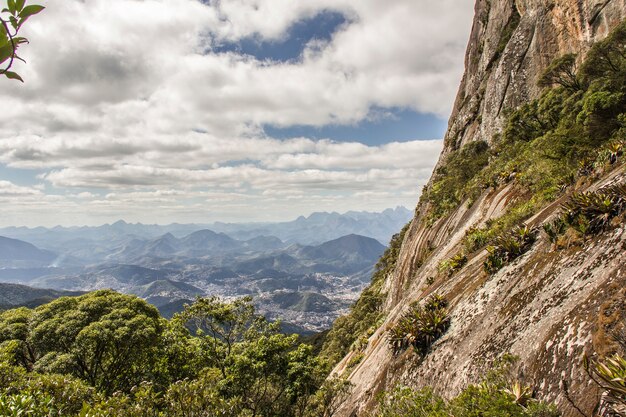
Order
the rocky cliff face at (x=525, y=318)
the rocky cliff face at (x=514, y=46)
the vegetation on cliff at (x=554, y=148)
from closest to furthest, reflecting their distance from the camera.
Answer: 1. the rocky cliff face at (x=525, y=318)
2. the vegetation on cliff at (x=554, y=148)
3. the rocky cliff face at (x=514, y=46)

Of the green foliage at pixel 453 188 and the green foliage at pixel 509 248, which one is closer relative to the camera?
the green foliage at pixel 509 248

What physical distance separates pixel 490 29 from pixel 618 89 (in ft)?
128

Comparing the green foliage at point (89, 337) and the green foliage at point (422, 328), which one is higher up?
the green foliage at point (422, 328)

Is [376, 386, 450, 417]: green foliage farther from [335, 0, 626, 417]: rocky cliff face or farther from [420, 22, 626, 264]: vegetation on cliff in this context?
[420, 22, 626, 264]: vegetation on cliff

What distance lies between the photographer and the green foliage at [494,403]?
5785 mm

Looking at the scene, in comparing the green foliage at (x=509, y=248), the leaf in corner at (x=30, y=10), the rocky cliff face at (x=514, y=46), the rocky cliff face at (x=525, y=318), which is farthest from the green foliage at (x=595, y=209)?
the rocky cliff face at (x=514, y=46)

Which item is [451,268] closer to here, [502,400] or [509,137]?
[502,400]

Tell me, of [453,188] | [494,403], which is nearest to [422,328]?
[494,403]

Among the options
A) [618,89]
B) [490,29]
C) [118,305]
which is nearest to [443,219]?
[618,89]

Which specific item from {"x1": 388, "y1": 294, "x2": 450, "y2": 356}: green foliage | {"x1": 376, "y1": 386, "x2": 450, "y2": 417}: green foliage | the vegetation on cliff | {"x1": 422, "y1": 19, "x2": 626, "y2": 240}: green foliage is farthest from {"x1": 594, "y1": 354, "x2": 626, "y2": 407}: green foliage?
{"x1": 422, "y1": 19, "x2": 626, "y2": 240}: green foliage

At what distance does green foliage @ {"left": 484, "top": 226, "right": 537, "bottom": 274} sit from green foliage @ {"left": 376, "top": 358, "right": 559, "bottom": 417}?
14.8 feet

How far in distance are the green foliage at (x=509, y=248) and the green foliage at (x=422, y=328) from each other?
2226 millimetres

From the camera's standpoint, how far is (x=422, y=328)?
11.6m

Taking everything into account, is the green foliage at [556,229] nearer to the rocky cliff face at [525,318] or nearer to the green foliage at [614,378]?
the rocky cliff face at [525,318]
